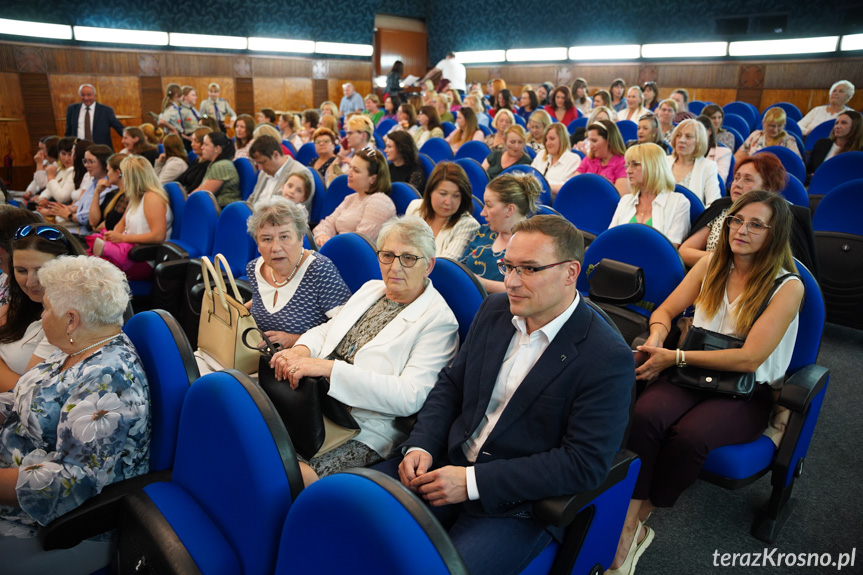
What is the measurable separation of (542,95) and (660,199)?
7743 mm

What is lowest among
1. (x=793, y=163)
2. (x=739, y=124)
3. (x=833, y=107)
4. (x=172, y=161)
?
(x=172, y=161)

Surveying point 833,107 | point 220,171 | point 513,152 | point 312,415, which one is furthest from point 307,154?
point 833,107

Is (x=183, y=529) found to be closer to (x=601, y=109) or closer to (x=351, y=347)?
(x=351, y=347)

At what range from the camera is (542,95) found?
10469mm

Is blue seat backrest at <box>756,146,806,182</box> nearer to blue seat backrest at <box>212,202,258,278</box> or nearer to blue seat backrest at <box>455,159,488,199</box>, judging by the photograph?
blue seat backrest at <box>455,159,488,199</box>

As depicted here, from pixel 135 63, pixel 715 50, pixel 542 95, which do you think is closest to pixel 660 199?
pixel 542 95

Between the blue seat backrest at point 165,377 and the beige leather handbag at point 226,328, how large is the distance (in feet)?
1.62

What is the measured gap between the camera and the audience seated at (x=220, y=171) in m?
5.07

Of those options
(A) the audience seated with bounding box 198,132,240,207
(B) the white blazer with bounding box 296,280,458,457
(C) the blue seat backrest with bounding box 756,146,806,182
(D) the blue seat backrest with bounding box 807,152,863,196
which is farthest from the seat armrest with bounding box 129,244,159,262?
(D) the blue seat backrest with bounding box 807,152,863,196

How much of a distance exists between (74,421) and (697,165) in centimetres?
416

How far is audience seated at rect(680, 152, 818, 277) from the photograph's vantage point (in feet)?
7.81

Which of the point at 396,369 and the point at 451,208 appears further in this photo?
the point at 451,208

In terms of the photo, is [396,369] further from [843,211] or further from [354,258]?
[843,211]

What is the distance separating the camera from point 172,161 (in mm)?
5672
